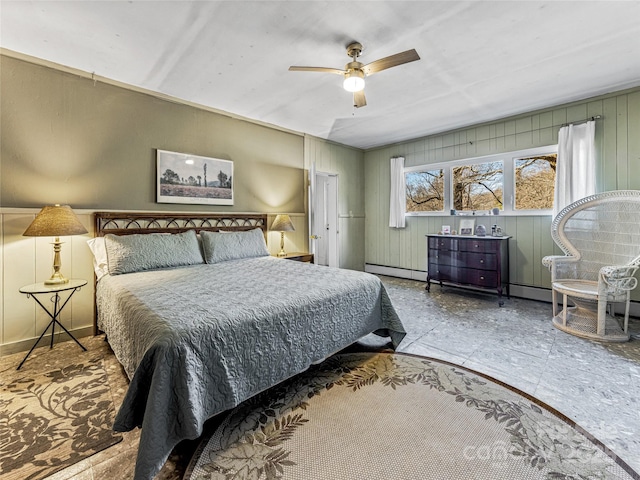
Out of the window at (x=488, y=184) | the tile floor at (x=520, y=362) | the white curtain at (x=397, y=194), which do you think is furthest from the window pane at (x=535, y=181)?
the white curtain at (x=397, y=194)

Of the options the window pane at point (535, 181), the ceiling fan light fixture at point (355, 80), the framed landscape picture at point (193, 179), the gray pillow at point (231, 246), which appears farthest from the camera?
the window pane at point (535, 181)

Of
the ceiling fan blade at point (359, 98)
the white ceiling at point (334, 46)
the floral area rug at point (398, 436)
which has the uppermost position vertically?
the white ceiling at point (334, 46)

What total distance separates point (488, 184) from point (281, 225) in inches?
130

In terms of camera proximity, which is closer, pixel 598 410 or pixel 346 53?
pixel 598 410

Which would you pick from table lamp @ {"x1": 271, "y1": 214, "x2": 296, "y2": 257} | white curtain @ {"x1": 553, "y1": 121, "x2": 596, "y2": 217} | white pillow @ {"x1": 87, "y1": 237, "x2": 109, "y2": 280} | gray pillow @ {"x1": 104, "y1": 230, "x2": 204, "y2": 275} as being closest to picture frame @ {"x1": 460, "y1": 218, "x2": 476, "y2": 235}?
white curtain @ {"x1": 553, "y1": 121, "x2": 596, "y2": 217}

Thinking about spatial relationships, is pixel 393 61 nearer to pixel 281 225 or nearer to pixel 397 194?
pixel 281 225

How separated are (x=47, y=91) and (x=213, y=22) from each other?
6.13ft

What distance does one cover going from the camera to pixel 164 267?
2980 mm

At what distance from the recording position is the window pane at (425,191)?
5148mm

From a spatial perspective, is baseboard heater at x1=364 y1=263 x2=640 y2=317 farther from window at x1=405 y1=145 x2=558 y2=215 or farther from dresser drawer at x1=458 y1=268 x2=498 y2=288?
window at x1=405 y1=145 x2=558 y2=215

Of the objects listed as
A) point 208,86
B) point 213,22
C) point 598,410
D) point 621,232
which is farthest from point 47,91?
point 621,232

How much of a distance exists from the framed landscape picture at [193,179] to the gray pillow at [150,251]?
587mm

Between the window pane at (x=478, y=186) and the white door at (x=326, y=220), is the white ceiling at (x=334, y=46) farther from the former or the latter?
the white door at (x=326, y=220)

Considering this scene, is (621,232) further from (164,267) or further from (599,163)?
(164,267)
